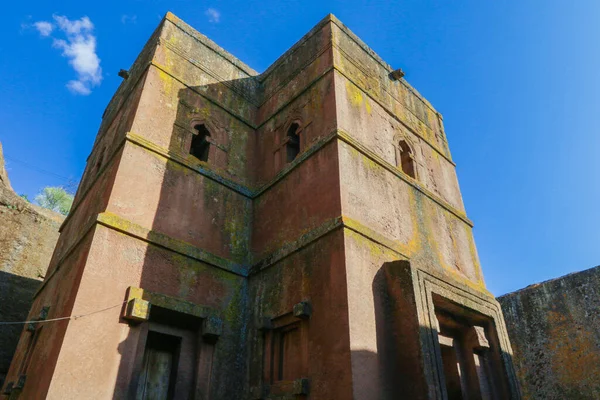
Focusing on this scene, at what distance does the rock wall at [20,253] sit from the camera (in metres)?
10.5

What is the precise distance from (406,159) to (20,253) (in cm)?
1007

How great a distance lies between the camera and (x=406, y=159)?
866 centimetres

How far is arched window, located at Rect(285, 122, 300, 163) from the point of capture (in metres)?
8.27

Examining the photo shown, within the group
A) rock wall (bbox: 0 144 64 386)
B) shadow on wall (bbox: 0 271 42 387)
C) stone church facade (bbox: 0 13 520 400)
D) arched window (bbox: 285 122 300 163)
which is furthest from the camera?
rock wall (bbox: 0 144 64 386)

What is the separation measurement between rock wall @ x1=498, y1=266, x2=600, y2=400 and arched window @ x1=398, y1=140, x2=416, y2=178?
6.55 m

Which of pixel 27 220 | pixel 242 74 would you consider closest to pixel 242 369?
pixel 242 74

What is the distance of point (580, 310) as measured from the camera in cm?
1148

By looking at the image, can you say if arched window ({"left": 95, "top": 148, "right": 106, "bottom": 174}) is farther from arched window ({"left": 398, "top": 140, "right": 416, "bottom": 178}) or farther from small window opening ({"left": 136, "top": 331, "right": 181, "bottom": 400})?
arched window ({"left": 398, "top": 140, "right": 416, "bottom": 178})

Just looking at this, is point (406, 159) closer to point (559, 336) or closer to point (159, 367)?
point (159, 367)

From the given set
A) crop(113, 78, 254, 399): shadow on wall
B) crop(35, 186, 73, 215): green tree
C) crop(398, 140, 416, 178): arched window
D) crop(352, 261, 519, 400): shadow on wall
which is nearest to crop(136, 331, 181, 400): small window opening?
crop(113, 78, 254, 399): shadow on wall

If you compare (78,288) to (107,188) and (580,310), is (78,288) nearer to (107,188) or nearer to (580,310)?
(107,188)

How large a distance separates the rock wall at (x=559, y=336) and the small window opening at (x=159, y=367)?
1000cm

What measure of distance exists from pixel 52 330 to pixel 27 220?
26.5ft

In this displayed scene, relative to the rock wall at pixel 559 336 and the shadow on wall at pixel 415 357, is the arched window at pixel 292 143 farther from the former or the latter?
the rock wall at pixel 559 336
